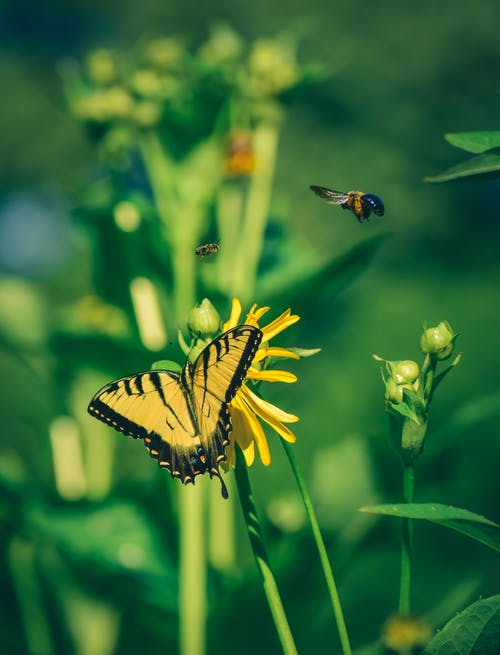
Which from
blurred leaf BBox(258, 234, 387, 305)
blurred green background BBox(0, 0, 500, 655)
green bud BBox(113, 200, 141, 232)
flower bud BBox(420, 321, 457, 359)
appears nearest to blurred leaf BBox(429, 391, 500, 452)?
blurred green background BBox(0, 0, 500, 655)

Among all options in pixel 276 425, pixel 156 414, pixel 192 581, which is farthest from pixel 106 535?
pixel 276 425

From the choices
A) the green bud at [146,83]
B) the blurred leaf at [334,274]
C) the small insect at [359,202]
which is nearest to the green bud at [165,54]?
the green bud at [146,83]

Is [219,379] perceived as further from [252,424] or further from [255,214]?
[255,214]

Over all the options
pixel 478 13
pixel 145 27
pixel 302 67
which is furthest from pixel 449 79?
pixel 302 67

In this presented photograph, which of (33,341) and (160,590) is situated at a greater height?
(33,341)

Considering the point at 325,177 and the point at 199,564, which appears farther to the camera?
the point at 325,177

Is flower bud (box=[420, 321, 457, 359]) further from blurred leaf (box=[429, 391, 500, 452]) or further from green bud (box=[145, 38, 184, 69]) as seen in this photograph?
green bud (box=[145, 38, 184, 69])

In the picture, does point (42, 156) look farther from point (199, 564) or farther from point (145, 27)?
point (199, 564)
